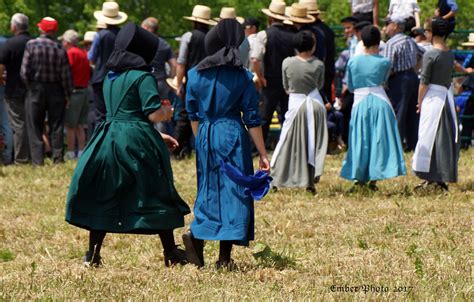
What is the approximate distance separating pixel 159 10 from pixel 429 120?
71.2ft

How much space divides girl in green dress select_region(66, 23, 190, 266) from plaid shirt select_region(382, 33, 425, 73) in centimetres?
883

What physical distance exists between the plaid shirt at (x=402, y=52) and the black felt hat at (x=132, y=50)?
8.61 metres

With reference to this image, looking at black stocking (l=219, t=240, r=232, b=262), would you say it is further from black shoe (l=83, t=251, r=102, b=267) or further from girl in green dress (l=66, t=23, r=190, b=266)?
black shoe (l=83, t=251, r=102, b=267)

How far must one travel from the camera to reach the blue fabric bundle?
28.8 ft

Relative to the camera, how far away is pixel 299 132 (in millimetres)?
13805

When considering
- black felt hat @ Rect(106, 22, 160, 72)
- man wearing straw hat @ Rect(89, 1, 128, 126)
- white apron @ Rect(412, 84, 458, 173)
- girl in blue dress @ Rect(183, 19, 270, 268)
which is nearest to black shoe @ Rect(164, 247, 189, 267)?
girl in blue dress @ Rect(183, 19, 270, 268)

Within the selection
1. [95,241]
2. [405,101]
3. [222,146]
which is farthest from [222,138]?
[405,101]

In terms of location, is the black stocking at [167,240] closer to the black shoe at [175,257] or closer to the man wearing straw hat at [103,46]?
the black shoe at [175,257]

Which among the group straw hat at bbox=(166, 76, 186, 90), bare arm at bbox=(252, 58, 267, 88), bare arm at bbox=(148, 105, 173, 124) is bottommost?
straw hat at bbox=(166, 76, 186, 90)

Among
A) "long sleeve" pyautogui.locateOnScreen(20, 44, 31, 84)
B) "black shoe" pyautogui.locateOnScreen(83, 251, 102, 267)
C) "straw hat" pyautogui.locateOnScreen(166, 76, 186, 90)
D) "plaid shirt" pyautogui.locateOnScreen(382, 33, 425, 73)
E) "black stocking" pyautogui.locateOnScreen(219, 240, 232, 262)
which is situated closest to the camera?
"black stocking" pyautogui.locateOnScreen(219, 240, 232, 262)

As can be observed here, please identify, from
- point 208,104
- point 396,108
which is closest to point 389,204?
point 208,104

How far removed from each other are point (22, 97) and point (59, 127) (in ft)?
2.18

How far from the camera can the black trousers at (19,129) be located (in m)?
18.1

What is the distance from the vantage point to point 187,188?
14.7 metres
